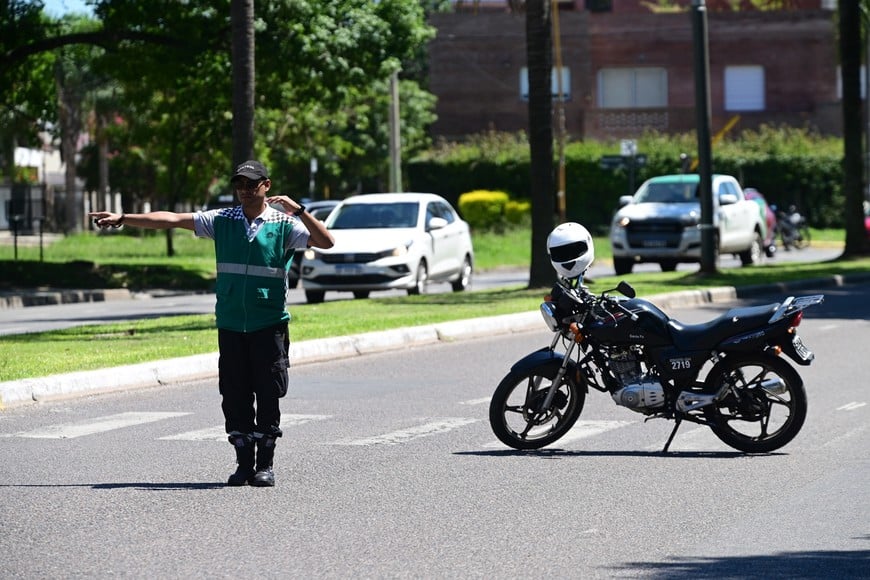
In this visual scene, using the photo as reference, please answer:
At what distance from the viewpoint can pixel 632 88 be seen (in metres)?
61.8

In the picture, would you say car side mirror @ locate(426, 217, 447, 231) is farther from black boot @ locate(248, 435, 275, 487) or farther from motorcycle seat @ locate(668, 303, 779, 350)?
black boot @ locate(248, 435, 275, 487)

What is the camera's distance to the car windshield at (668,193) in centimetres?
3312

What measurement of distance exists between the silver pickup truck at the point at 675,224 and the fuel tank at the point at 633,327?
67.7ft

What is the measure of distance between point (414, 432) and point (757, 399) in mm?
2405

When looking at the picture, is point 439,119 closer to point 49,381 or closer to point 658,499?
point 49,381

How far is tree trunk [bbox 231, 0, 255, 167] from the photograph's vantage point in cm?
2147

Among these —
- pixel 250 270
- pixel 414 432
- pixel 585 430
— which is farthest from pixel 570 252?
pixel 250 270

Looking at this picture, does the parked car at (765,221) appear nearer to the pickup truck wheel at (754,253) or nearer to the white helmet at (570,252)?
the pickup truck wheel at (754,253)

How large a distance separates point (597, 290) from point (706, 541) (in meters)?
16.3

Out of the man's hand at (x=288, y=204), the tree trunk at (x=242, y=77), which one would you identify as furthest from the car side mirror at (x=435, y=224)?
the man's hand at (x=288, y=204)

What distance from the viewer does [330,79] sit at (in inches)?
1222

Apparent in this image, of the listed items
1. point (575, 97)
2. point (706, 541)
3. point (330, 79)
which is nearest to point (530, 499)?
point (706, 541)

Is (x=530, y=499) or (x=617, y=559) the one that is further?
(x=530, y=499)

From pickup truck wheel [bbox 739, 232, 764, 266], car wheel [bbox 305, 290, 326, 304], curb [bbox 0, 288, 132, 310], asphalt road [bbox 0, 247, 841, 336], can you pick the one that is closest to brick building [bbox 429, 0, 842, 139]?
asphalt road [bbox 0, 247, 841, 336]
